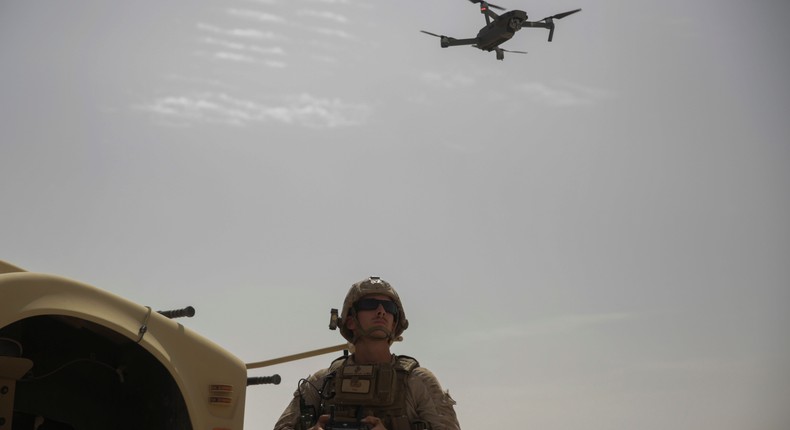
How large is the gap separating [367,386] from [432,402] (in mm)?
496

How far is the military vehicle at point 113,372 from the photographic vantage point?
575 centimetres

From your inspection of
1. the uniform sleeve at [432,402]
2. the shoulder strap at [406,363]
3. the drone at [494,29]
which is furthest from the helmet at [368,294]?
the drone at [494,29]

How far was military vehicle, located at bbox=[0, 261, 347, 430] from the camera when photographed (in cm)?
575

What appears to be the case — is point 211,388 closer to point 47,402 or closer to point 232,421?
point 232,421

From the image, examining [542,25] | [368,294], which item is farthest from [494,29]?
[368,294]

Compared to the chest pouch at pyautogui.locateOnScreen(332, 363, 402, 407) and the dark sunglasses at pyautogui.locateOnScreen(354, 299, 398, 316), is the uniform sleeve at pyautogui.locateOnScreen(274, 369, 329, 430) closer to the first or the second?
the chest pouch at pyautogui.locateOnScreen(332, 363, 402, 407)

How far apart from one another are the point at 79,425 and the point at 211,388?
1114 mm

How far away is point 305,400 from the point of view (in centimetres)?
675

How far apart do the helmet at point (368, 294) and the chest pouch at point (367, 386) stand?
41 cm

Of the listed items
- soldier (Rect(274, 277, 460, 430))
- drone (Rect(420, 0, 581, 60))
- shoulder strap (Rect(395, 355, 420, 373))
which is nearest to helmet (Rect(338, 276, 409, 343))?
soldier (Rect(274, 277, 460, 430))

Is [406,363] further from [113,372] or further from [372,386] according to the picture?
[113,372]

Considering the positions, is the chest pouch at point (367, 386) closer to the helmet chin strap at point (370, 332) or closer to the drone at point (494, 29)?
the helmet chin strap at point (370, 332)

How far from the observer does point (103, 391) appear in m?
6.71

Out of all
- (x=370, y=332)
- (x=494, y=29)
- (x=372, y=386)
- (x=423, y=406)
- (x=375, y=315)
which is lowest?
(x=423, y=406)
